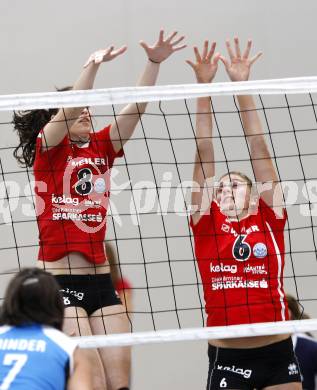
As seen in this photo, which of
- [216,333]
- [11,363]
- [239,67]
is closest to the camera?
[11,363]

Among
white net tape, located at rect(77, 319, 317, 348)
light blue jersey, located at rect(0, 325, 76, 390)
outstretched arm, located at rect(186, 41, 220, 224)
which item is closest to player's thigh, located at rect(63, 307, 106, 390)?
white net tape, located at rect(77, 319, 317, 348)

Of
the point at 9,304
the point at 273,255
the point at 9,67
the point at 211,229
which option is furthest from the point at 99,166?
the point at 9,67

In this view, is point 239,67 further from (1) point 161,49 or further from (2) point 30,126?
(2) point 30,126

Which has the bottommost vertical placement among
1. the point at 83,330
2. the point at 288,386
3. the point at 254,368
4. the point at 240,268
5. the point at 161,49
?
the point at 288,386

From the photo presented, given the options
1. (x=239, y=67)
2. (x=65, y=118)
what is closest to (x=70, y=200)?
(x=65, y=118)

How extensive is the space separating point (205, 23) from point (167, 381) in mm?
2694

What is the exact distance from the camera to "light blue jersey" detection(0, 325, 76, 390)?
3746 mm

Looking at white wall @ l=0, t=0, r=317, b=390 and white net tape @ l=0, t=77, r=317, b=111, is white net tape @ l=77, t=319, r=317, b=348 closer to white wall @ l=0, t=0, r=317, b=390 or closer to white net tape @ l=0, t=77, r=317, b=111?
white net tape @ l=0, t=77, r=317, b=111

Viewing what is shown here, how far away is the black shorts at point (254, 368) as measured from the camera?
5.32 meters

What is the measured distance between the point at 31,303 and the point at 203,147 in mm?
2047

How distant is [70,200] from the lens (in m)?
5.37

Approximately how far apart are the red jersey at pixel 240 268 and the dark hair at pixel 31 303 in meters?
1.67

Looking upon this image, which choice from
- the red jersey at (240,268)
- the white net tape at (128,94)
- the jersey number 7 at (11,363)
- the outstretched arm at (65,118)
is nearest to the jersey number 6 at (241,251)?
the red jersey at (240,268)

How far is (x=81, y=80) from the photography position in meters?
5.49
